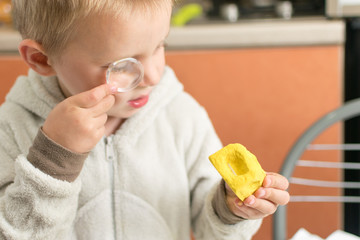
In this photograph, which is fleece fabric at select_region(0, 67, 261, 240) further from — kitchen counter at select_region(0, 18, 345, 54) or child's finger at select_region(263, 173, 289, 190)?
kitchen counter at select_region(0, 18, 345, 54)

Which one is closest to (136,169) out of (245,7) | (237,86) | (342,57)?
(237,86)

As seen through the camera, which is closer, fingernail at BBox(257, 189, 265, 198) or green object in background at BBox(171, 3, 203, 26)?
fingernail at BBox(257, 189, 265, 198)

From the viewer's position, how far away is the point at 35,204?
708 millimetres

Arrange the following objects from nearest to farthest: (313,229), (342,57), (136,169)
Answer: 1. (136,169)
2. (342,57)
3. (313,229)

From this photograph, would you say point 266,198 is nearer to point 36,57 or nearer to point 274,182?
point 274,182

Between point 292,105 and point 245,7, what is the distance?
0.39m

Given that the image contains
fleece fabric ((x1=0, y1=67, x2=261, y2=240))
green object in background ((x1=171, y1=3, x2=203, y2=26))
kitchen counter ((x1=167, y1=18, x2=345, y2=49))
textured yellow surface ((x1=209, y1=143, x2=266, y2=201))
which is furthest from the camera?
green object in background ((x1=171, y1=3, x2=203, y2=26))

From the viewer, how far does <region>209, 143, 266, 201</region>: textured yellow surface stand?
2.16 feet

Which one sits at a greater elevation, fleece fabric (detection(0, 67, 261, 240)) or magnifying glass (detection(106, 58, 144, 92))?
magnifying glass (detection(106, 58, 144, 92))

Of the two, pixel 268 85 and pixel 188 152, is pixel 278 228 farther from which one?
pixel 268 85

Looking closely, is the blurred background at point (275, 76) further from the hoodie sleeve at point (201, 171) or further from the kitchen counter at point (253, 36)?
the hoodie sleeve at point (201, 171)

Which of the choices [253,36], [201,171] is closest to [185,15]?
[253,36]

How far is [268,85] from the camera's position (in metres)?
1.53

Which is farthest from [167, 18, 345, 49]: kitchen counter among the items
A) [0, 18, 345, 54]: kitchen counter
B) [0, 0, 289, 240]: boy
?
[0, 0, 289, 240]: boy
